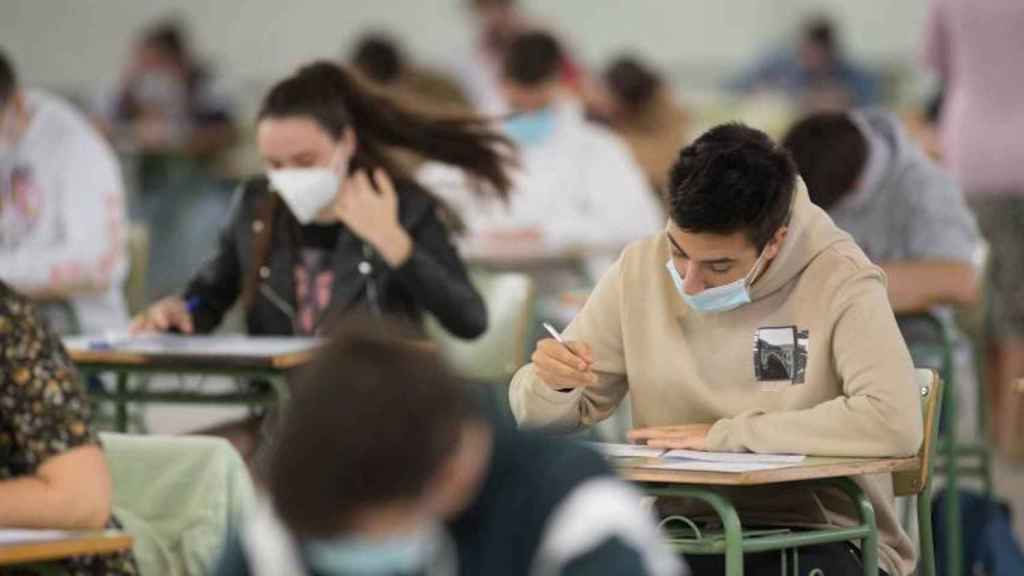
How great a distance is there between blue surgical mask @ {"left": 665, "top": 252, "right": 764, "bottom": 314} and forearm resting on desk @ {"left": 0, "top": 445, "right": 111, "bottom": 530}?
98 centimetres

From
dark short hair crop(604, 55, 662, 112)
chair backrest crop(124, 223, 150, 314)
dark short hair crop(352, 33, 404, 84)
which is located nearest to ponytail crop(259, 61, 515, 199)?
chair backrest crop(124, 223, 150, 314)

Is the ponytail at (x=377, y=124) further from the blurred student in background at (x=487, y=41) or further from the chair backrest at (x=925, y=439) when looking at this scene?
the blurred student in background at (x=487, y=41)

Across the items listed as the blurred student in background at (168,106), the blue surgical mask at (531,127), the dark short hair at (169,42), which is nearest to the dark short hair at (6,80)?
the blue surgical mask at (531,127)

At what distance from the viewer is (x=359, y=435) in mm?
1679

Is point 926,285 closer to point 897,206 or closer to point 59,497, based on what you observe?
point 897,206

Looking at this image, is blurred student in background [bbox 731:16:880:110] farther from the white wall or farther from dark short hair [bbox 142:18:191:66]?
dark short hair [bbox 142:18:191:66]

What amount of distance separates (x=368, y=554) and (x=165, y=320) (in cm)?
305

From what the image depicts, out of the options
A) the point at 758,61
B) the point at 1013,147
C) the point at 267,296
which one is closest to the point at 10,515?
the point at 267,296

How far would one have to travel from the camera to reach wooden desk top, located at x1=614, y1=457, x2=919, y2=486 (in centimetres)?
297

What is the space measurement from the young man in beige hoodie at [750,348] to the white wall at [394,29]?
9041 millimetres

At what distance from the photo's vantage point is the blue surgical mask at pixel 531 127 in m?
7.17

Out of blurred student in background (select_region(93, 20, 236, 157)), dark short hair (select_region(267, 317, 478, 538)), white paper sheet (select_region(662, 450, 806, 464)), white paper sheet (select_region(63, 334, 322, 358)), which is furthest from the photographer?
blurred student in background (select_region(93, 20, 236, 157))

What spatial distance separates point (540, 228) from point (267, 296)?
2299 millimetres

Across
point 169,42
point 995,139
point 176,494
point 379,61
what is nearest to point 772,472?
point 176,494
